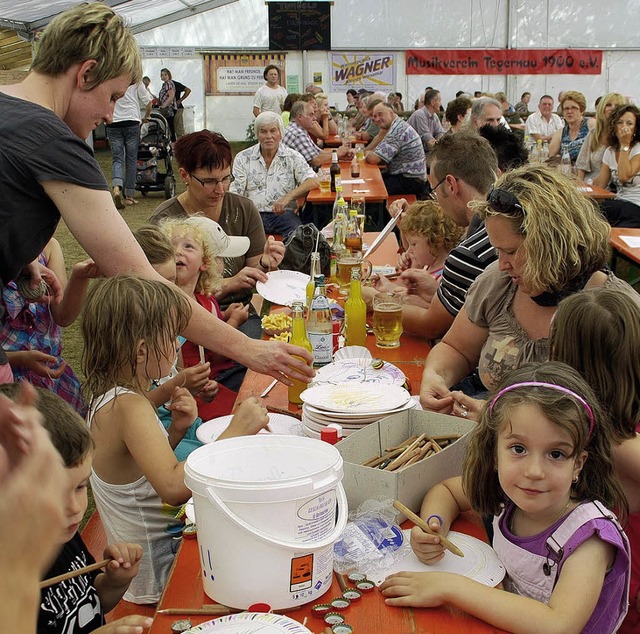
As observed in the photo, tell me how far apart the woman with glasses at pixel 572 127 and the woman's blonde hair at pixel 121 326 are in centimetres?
842

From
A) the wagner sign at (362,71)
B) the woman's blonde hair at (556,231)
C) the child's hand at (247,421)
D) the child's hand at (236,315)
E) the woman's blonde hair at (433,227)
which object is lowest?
the child's hand at (236,315)

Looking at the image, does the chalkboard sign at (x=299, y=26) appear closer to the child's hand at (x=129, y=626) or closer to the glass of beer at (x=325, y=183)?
the glass of beer at (x=325, y=183)

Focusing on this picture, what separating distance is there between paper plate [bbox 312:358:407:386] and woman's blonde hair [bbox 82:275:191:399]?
0.54 meters

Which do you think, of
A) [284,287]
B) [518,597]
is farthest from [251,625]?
[284,287]

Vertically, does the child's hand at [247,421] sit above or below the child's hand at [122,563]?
above

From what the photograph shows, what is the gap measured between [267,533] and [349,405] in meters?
0.74

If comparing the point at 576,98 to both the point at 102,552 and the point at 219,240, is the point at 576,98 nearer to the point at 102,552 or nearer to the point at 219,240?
the point at 219,240

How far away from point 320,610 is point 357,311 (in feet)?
5.27

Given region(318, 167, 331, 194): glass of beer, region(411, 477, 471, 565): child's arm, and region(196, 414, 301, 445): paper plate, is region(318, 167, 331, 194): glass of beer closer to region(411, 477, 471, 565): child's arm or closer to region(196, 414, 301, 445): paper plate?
region(196, 414, 301, 445): paper plate

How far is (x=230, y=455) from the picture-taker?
1.51 meters

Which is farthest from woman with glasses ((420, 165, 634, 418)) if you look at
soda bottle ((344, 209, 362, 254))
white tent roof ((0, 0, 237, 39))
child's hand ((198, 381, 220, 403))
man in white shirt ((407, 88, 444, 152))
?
white tent roof ((0, 0, 237, 39))

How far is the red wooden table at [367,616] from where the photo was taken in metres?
1.35

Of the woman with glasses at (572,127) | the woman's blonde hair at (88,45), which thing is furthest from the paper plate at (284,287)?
the woman with glasses at (572,127)

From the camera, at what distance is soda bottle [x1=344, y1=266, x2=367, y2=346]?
9.44 ft
